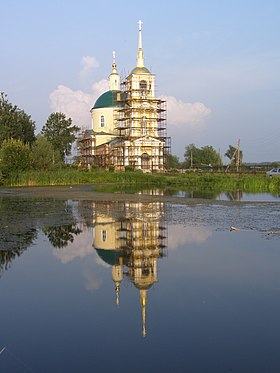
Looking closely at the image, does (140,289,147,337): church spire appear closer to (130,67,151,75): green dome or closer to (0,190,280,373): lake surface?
(0,190,280,373): lake surface

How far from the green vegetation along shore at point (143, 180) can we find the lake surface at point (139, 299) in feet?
82.1

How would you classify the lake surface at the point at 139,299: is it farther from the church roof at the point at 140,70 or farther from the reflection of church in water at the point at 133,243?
the church roof at the point at 140,70

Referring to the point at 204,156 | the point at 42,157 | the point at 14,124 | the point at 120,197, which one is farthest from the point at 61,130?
the point at 120,197

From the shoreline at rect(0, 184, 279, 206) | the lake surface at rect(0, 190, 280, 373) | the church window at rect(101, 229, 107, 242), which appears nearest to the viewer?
the lake surface at rect(0, 190, 280, 373)

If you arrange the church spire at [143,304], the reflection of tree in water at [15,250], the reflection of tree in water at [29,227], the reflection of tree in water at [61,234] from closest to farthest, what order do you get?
the church spire at [143,304]
the reflection of tree in water at [15,250]
the reflection of tree in water at [29,227]
the reflection of tree in water at [61,234]

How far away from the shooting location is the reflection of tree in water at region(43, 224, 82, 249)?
12.1 m

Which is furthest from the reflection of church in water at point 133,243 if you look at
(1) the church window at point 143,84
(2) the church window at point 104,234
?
(1) the church window at point 143,84

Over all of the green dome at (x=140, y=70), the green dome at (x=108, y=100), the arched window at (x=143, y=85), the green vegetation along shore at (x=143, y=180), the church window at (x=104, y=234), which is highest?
the green dome at (x=140, y=70)

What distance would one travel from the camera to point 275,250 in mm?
10938

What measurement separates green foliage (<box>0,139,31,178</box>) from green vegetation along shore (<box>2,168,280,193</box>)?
2.43 feet

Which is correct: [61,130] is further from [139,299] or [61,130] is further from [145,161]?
[139,299]

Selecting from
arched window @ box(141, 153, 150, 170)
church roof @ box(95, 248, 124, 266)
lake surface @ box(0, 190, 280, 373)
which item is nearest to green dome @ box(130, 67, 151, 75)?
arched window @ box(141, 153, 150, 170)

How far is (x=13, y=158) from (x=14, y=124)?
22.2 meters

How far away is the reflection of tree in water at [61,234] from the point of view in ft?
39.5
